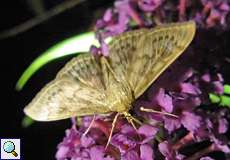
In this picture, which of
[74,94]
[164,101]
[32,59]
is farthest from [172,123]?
[32,59]

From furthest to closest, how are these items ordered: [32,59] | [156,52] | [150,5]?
[32,59] → [150,5] → [156,52]

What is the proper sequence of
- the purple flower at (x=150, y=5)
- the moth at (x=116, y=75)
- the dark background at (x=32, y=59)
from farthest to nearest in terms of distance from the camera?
the dark background at (x=32, y=59)
the purple flower at (x=150, y=5)
the moth at (x=116, y=75)

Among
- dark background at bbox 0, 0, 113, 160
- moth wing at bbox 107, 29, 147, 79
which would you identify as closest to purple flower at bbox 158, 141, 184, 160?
moth wing at bbox 107, 29, 147, 79

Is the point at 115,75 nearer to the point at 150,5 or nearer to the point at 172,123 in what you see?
the point at 172,123

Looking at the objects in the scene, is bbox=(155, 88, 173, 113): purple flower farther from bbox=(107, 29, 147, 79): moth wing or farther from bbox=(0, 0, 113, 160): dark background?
bbox=(0, 0, 113, 160): dark background

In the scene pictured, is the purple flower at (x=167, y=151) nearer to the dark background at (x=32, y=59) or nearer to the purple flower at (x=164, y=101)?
the purple flower at (x=164, y=101)

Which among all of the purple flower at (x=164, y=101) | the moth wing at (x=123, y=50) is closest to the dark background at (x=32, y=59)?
the moth wing at (x=123, y=50)
